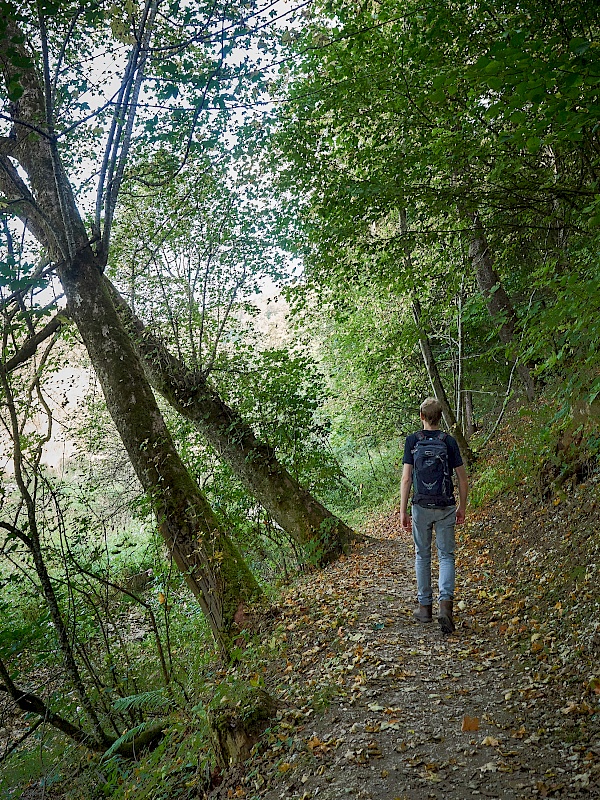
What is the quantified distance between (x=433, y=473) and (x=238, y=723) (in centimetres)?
273

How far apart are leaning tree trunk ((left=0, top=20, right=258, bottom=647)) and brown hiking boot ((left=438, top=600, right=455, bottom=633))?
2.48m

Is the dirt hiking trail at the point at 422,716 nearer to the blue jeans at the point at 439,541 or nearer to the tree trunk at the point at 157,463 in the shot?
the blue jeans at the point at 439,541

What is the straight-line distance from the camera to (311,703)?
4.23 m

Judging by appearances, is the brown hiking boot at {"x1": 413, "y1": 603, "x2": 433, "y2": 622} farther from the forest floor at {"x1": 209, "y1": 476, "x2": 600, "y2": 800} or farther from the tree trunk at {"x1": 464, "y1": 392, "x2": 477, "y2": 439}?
the tree trunk at {"x1": 464, "y1": 392, "x2": 477, "y2": 439}

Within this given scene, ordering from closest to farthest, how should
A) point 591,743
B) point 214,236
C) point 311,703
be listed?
1. point 591,743
2. point 311,703
3. point 214,236

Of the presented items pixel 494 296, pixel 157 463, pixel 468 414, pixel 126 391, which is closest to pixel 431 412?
pixel 157 463

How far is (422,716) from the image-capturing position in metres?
3.77

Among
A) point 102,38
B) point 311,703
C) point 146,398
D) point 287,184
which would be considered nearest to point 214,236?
point 287,184

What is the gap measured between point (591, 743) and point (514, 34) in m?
4.50

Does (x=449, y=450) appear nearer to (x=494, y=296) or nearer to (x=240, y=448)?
(x=240, y=448)

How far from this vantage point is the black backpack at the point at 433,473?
5316mm

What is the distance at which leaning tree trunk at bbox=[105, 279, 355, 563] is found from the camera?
8945 millimetres

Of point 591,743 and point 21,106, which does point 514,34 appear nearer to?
point 591,743

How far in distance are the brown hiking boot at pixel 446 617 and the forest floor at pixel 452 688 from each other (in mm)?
81
